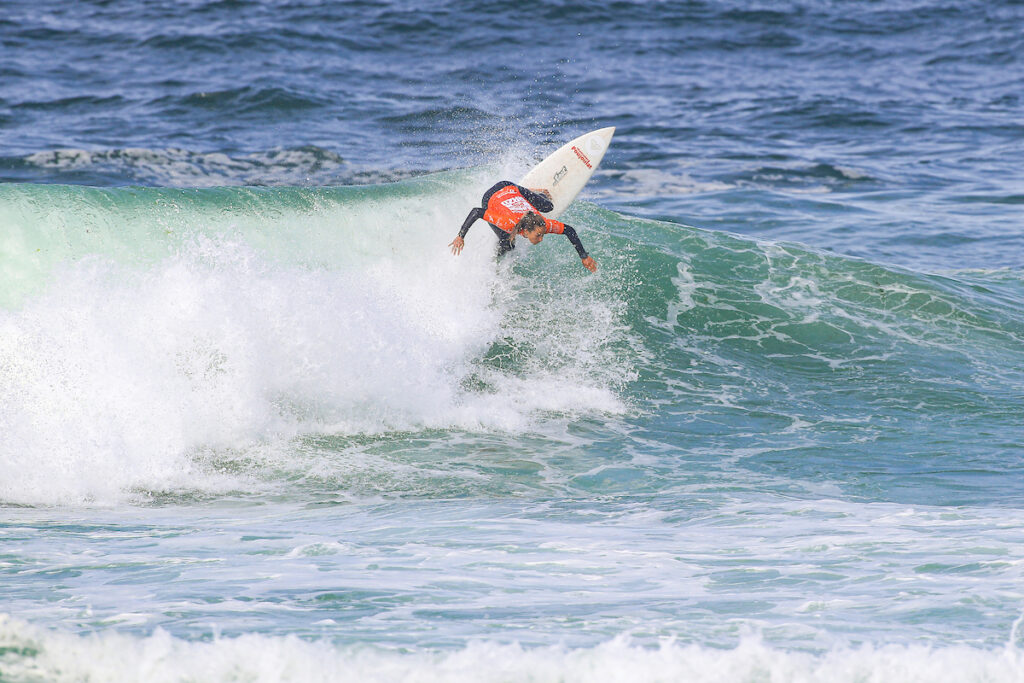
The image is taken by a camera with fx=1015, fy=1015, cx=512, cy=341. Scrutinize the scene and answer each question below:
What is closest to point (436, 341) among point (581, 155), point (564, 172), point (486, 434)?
point (486, 434)

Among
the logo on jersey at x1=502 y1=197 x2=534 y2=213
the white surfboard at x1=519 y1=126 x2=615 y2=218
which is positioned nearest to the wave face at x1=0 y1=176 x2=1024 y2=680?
the white surfboard at x1=519 y1=126 x2=615 y2=218

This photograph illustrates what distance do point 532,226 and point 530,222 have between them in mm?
42

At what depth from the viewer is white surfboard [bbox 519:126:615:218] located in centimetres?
1162

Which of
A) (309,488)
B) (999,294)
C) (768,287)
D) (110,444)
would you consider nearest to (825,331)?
(768,287)

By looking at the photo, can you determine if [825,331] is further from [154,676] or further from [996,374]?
[154,676]

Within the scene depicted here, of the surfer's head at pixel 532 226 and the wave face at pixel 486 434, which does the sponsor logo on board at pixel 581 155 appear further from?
the surfer's head at pixel 532 226

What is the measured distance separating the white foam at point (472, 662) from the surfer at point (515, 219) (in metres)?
5.58

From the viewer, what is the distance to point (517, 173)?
41.0 ft

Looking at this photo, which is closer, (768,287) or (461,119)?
(768,287)

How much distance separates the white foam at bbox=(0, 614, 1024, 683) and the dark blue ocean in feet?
0.05

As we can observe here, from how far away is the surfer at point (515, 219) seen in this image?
9500 millimetres

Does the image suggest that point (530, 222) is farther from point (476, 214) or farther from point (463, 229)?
point (463, 229)

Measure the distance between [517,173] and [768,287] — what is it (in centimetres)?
336

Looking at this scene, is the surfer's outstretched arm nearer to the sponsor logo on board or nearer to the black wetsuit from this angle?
the black wetsuit
